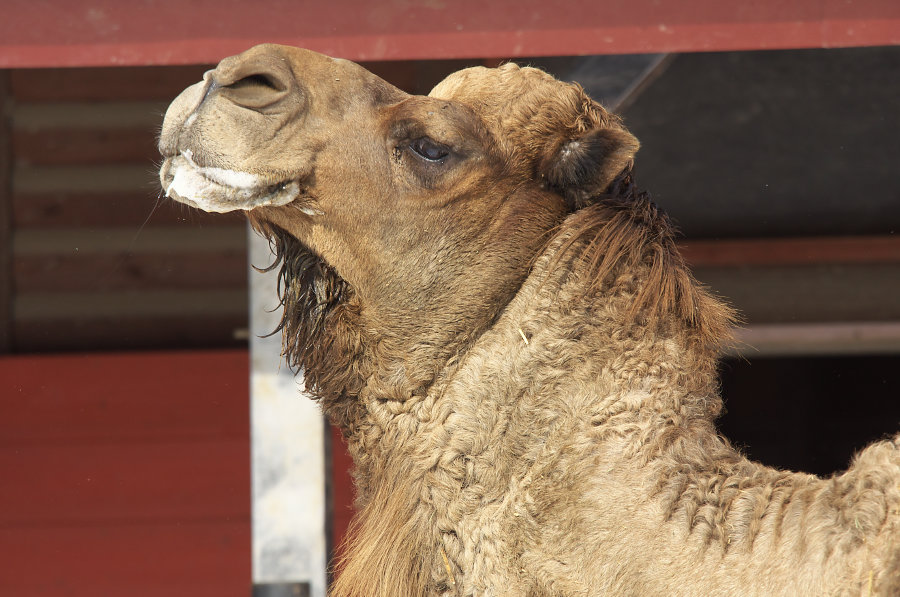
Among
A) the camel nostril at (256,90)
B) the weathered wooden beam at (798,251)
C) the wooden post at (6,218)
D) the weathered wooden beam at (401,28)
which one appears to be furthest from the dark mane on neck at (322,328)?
the weathered wooden beam at (798,251)

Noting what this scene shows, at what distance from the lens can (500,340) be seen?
6.40ft

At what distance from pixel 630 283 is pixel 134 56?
151cm

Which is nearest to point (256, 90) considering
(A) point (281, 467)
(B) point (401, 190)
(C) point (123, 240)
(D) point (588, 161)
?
(B) point (401, 190)

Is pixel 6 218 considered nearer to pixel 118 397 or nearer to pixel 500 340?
pixel 118 397

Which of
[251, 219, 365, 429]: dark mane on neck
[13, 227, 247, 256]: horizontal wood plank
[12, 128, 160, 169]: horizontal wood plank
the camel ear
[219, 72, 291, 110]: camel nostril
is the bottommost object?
[251, 219, 365, 429]: dark mane on neck

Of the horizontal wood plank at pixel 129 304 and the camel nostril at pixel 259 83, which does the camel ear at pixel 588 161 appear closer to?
the camel nostril at pixel 259 83

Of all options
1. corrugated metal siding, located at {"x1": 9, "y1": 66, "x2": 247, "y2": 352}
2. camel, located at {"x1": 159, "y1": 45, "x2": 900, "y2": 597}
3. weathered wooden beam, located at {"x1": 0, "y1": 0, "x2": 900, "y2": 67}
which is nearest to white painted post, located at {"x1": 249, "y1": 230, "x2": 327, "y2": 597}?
weathered wooden beam, located at {"x1": 0, "y1": 0, "x2": 900, "y2": 67}

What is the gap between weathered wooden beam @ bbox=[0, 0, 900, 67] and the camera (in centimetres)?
260

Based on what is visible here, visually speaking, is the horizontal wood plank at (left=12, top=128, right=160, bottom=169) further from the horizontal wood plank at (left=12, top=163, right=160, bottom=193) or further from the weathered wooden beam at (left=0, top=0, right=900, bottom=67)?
the weathered wooden beam at (left=0, top=0, right=900, bottom=67)

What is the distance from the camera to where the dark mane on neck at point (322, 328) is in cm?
209

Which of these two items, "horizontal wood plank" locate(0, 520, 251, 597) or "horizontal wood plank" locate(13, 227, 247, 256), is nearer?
"horizontal wood plank" locate(0, 520, 251, 597)

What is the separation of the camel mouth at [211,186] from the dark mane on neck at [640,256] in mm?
629

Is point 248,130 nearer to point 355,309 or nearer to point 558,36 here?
point 355,309

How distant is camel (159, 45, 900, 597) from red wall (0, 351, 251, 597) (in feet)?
9.42
